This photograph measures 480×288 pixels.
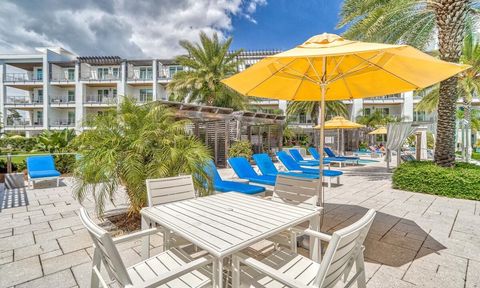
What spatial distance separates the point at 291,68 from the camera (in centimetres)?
402

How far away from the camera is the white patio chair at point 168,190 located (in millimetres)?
3035

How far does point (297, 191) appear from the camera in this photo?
3.40 m

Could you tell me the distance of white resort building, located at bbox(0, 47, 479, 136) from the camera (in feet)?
100

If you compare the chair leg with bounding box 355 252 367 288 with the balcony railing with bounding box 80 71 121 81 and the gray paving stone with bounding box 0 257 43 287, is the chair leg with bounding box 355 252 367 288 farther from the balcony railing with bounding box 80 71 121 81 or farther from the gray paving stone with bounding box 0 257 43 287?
the balcony railing with bounding box 80 71 121 81

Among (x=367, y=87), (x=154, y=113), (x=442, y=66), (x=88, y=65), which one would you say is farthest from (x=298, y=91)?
(x=88, y=65)

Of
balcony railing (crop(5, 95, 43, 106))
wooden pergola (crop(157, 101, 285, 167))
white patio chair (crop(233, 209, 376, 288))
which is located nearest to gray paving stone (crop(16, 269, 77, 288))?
white patio chair (crop(233, 209, 376, 288))

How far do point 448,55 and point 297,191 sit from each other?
7.54 m

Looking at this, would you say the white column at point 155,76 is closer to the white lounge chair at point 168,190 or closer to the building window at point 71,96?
the building window at point 71,96

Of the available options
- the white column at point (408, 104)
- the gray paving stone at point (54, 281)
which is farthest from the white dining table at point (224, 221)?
the white column at point (408, 104)

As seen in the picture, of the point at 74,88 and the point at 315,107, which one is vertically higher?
the point at 74,88

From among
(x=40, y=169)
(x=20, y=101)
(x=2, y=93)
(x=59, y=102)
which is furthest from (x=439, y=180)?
(x=2, y=93)

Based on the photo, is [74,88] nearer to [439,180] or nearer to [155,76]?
[155,76]

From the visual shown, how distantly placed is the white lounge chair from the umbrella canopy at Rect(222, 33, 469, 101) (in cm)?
186

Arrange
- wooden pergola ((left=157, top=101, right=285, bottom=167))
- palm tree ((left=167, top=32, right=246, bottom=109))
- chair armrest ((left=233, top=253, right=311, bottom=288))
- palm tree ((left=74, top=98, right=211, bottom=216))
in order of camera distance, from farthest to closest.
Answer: palm tree ((left=167, top=32, right=246, bottom=109)), wooden pergola ((left=157, top=101, right=285, bottom=167)), palm tree ((left=74, top=98, right=211, bottom=216)), chair armrest ((left=233, top=253, right=311, bottom=288))
